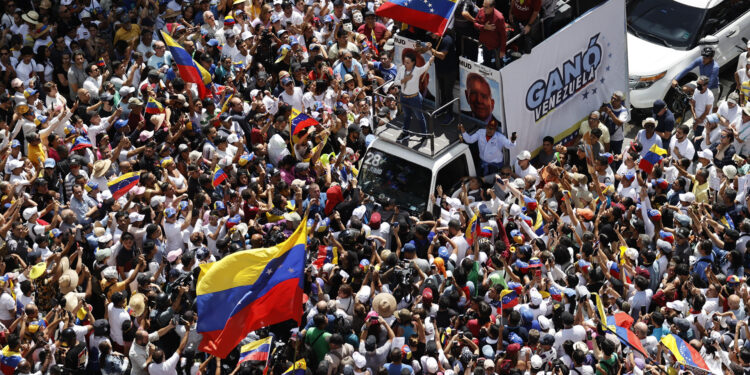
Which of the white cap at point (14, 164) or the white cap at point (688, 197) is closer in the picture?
the white cap at point (688, 197)

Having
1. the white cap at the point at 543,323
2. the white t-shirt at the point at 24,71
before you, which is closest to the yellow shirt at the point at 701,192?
the white cap at the point at 543,323

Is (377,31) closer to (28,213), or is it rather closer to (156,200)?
(156,200)

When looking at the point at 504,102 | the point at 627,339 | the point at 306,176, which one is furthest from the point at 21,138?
the point at 627,339

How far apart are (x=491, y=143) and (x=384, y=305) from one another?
11.4ft

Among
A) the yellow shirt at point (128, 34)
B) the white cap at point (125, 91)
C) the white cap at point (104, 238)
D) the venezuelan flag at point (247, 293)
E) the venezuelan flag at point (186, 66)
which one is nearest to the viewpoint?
the venezuelan flag at point (247, 293)

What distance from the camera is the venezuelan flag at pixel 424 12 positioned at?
1459 cm

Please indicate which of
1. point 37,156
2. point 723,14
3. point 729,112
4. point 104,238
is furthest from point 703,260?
point 37,156

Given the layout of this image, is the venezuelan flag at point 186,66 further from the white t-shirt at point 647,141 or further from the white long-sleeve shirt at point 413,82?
the white t-shirt at point 647,141

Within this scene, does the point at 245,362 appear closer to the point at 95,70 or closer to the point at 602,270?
→ the point at 602,270

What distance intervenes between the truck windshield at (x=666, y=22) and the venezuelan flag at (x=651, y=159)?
3.04 m

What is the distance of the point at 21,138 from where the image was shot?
15.9 meters

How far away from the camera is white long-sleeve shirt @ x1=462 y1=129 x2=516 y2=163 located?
1502 centimetres

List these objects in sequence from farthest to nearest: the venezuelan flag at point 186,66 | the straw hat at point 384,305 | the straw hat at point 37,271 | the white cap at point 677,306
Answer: the venezuelan flag at point 186,66 < the straw hat at point 37,271 < the white cap at point 677,306 < the straw hat at point 384,305

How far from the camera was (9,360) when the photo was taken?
1203 cm
